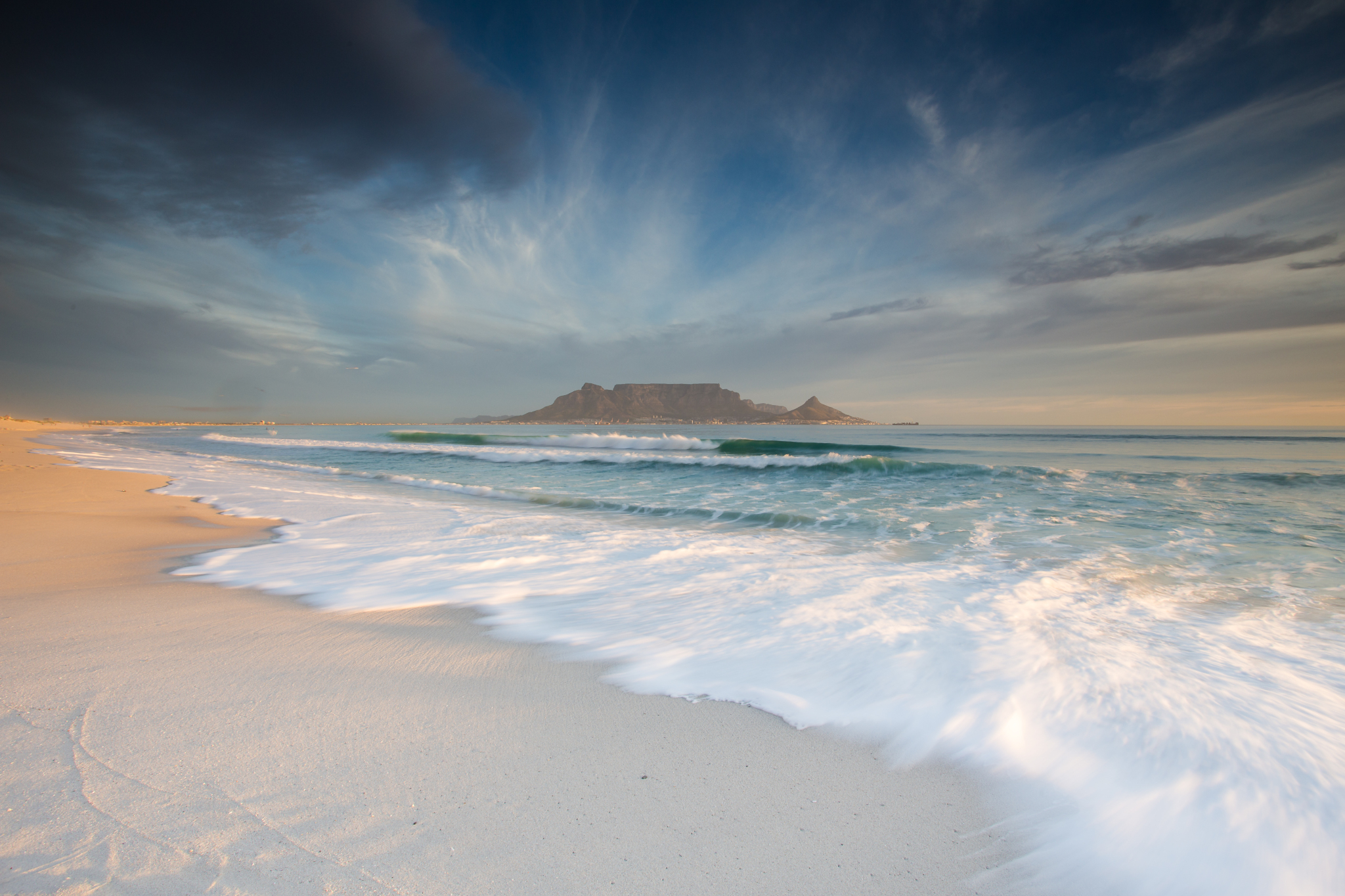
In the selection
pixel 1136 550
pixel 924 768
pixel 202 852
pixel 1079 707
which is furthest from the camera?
pixel 1136 550

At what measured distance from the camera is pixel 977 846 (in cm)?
152

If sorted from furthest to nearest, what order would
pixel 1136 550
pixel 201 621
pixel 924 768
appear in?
pixel 1136 550, pixel 201 621, pixel 924 768

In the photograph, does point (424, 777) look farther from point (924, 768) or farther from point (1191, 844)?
point (1191, 844)

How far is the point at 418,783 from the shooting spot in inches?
66.7

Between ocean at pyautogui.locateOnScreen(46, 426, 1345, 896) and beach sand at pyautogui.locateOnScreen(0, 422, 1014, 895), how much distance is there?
26 centimetres

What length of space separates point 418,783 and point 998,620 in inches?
135

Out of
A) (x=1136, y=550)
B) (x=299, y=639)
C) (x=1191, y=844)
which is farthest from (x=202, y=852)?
(x=1136, y=550)

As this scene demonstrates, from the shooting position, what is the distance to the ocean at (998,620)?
1.69m

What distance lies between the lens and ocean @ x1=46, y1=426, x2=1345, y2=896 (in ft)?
5.55

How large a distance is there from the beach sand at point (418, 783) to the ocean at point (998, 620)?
0.26 metres

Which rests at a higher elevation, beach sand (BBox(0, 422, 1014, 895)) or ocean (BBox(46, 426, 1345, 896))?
beach sand (BBox(0, 422, 1014, 895))

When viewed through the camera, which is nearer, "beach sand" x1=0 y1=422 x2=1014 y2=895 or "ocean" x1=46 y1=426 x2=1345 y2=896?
"beach sand" x1=0 y1=422 x2=1014 y2=895

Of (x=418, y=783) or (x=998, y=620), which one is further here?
(x=998, y=620)

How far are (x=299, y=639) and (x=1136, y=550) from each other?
7.41 meters
